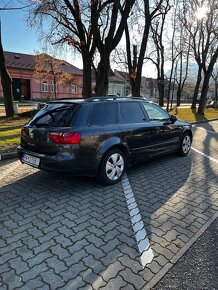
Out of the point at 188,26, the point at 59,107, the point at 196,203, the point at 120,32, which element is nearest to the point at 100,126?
the point at 59,107

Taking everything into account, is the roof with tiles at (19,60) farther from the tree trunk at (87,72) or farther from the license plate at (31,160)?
the license plate at (31,160)

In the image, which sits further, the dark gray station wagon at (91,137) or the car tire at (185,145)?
the car tire at (185,145)

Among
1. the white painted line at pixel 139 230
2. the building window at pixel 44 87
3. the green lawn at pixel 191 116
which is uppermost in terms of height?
the building window at pixel 44 87

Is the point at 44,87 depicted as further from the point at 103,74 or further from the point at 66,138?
the point at 66,138

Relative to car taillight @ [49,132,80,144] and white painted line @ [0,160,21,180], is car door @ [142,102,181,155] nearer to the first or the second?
car taillight @ [49,132,80,144]

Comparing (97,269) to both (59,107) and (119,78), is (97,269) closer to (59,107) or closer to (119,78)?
(59,107)

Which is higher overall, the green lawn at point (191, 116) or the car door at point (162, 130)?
the car door at point (162, 130)

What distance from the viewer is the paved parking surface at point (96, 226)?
104 inches

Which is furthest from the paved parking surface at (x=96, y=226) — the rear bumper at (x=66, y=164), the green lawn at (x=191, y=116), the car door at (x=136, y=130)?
the green lawn at (x=191, y=116)

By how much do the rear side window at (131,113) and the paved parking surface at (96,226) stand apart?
1213 mm

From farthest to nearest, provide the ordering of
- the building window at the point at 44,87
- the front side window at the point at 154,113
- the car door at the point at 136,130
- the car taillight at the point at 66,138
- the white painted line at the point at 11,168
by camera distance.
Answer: the building window at the point at 44,87, the front side window at the point at 154,113, the white painted line at the point at 11,168, the car door at the point at 136,130, the car taillight at the point at 66,138

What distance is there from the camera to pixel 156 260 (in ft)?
9.49

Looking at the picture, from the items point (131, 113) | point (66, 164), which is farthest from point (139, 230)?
point (131, 113)

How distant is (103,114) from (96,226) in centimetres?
219
